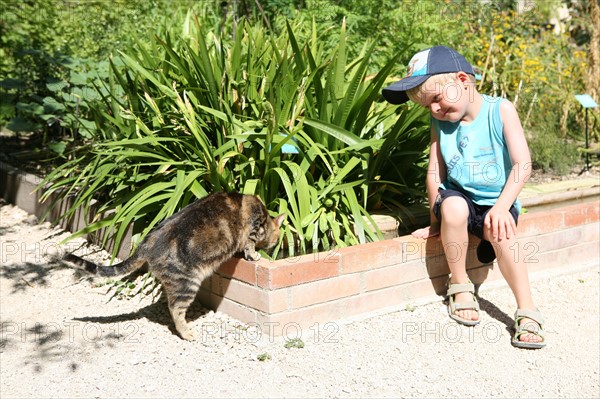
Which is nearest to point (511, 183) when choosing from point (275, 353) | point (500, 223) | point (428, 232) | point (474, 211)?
point (500, 223)

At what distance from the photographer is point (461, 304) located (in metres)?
4.16

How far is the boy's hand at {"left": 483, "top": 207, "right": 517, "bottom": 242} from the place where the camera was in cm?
385

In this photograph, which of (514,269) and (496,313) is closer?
(514,269)

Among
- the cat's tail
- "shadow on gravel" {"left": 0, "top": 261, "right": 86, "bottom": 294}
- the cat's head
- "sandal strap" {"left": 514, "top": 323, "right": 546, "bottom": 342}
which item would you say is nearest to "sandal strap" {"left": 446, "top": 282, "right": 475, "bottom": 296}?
"sandal strap" {"left": 514, "top": 323, "right": 546, "bottom": 342}

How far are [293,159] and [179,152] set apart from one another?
0.74m

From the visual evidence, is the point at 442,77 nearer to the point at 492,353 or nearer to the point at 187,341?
the point at 492,353

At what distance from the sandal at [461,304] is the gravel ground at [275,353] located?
5 centimetres

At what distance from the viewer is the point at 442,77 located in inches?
156

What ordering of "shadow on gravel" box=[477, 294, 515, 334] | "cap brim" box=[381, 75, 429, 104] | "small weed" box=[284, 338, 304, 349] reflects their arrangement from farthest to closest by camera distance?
"shadow on gravel" box=[477, 294, 515, 334]
"cap brim" box=[381, 75, 429, 104]
"small weed" box=[284, 338, 304, 349]

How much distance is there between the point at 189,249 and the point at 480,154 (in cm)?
170

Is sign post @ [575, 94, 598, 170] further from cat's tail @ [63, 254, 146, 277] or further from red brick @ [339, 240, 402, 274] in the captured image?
cat's tail @ [63, 254, 146, 277]

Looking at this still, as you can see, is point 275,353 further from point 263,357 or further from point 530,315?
point 530,315

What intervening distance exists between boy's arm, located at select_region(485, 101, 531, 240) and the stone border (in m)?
0.32

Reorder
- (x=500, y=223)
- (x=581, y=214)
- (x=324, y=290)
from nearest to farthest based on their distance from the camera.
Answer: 1. (x=500, y=223)
2. (x=324, y=290)
3. (x=581, y=214)
